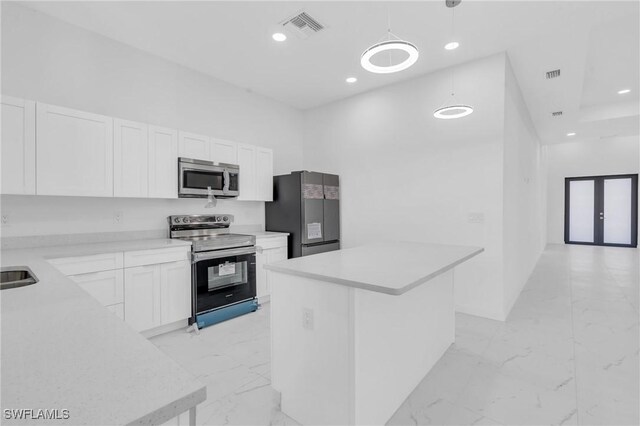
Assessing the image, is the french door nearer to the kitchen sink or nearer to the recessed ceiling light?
the recessed ceiling light

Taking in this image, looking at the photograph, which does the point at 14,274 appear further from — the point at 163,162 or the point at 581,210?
the point at 581,210

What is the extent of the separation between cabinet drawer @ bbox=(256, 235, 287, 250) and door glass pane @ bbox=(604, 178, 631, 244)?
1015cm

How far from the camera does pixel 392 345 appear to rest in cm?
194

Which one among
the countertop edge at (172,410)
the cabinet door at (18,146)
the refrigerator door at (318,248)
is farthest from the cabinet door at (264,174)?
the countertop edge at (172,410)

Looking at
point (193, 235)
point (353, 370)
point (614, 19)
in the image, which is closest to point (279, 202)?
point (193, 235)

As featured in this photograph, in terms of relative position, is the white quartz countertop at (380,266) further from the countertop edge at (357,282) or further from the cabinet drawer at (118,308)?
the cabinet drawer at (118,308)

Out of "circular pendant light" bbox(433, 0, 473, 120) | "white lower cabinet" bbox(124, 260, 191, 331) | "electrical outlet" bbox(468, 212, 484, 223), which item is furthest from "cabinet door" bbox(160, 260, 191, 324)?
"electrical outlet" bbox(468, 212, 484, 223)

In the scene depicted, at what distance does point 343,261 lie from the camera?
2.12 metres

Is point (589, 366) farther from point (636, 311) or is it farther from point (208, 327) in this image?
point (208, 327)

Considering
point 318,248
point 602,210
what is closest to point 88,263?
point 318,248

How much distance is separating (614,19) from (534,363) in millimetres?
3439

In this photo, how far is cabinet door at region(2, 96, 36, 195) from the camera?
2428 mm

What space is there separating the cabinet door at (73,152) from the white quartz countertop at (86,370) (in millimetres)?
2066

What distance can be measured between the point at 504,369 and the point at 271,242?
9.57 feet
